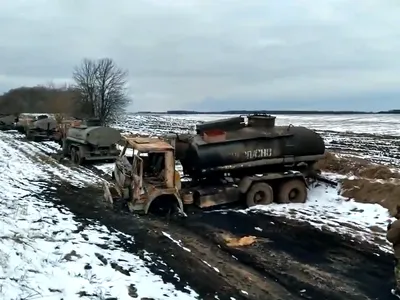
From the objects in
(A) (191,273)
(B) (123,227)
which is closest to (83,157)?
(B) (123,227)

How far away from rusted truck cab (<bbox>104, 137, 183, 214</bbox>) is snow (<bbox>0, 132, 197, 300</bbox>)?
145 centimetres

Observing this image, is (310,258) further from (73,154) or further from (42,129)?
(42,129)

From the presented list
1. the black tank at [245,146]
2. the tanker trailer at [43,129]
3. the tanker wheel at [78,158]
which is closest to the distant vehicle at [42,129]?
the tanker trailer at [43,129]

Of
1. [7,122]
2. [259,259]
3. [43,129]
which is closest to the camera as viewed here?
[259,259]

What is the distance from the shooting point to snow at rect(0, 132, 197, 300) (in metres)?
6.15

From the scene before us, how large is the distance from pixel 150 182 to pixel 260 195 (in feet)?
9.28

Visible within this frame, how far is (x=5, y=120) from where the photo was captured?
45.0 metres

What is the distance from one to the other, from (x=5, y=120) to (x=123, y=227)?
129ft

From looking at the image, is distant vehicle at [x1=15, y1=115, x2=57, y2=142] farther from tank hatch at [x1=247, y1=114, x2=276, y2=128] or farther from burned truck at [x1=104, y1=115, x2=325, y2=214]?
tank hatch at [x1=247, y1=114, x2=276, y2=128]

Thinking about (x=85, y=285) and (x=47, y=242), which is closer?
(x=85, y=285)

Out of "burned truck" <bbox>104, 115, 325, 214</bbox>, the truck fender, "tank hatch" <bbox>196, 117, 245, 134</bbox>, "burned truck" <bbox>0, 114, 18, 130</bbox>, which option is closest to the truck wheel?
"burned truck" <bbox>104, 115, 325, 214</bbox>

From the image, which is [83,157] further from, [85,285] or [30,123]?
[30,123]

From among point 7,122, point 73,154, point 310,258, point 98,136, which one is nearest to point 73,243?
point 310,258

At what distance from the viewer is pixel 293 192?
12289mm
